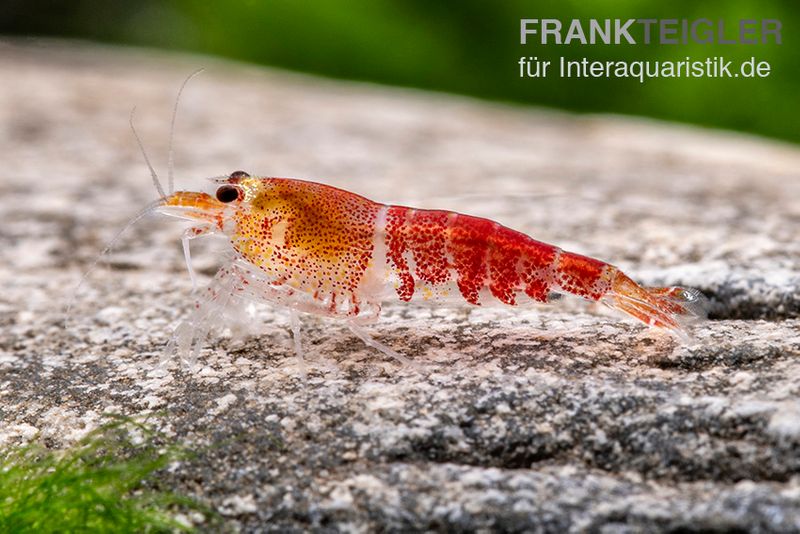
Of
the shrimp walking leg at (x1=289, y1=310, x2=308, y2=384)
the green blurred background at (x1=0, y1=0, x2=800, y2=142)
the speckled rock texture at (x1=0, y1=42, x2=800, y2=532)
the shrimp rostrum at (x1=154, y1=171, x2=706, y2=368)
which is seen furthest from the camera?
the green blurred background at (x1=0, y1=0, x2=800, y2=142)

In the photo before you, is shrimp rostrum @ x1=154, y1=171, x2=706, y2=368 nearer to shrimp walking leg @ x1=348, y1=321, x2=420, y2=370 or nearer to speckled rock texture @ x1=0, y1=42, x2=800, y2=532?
shrimp walking leg @ x1=348, y1=321, x2=420, y2=370

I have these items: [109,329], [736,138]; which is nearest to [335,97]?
[736,138]

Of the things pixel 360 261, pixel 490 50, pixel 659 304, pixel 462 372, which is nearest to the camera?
pixel 462 372

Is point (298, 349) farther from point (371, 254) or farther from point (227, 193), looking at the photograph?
point (227, 193)

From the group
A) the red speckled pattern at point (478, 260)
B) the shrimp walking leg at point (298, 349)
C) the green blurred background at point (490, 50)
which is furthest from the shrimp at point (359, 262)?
the green blurred background at point (490, 50)

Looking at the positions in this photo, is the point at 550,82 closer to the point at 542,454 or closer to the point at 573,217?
the point at 573,217

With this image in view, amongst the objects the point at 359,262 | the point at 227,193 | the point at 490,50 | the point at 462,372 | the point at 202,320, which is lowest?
the point at 462,372

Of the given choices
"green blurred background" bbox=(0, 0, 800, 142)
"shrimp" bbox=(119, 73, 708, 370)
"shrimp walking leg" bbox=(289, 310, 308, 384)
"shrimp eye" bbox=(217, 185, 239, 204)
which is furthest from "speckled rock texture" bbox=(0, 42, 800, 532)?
"green blurred background" bbox=(0, 0, 800, 142)

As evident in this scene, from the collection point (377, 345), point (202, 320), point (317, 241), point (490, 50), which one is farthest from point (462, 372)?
point (490, 50)
